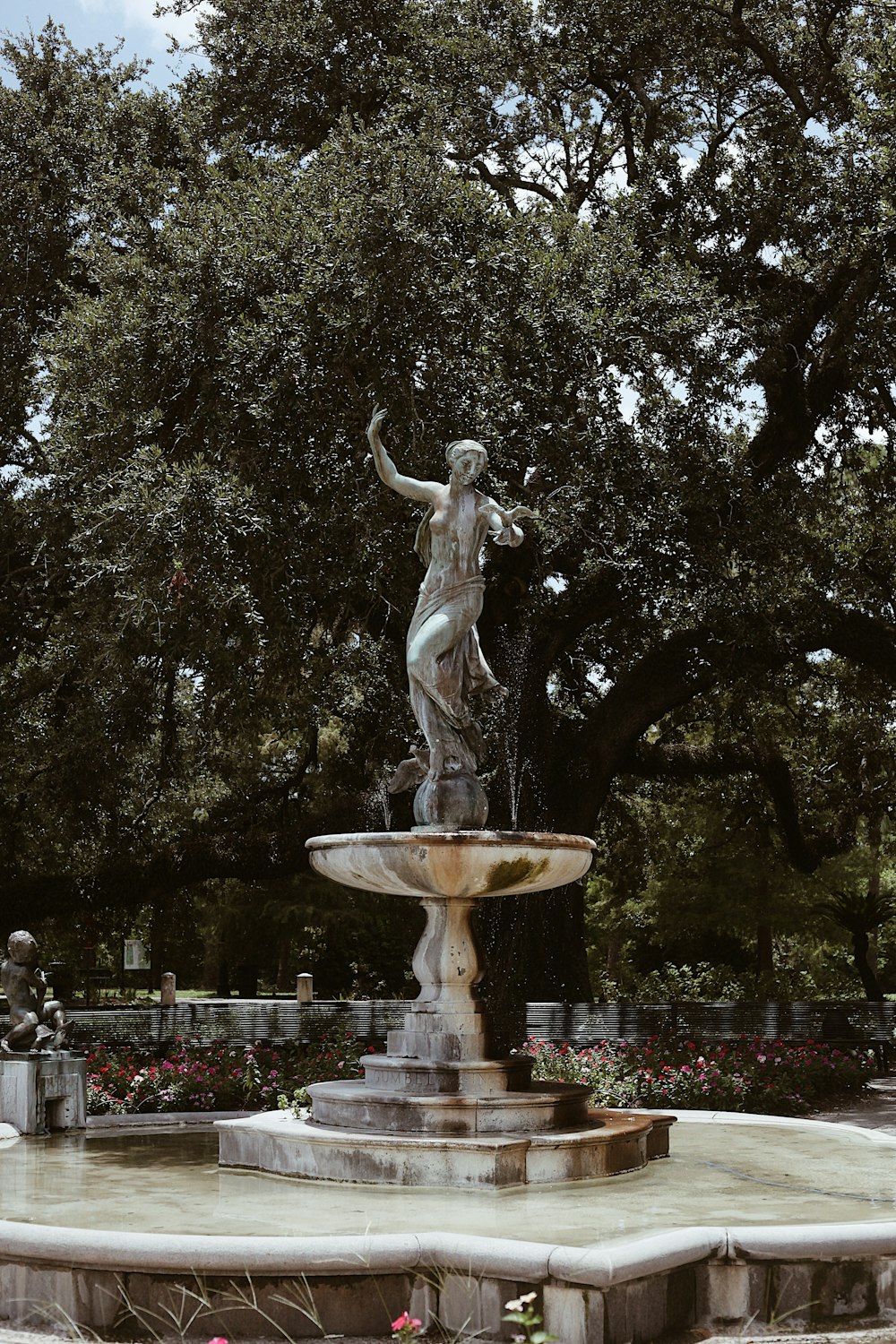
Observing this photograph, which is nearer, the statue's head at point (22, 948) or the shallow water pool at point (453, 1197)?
the shallow water pool at point (453, 1197)

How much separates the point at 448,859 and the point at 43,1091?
157 inches

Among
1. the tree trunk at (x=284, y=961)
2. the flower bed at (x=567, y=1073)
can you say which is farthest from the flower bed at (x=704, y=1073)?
the tree trunk at (x=284, y=961)

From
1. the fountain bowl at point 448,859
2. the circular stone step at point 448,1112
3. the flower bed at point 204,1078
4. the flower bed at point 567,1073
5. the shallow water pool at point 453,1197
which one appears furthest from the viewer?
the flower bed at point 567,1073

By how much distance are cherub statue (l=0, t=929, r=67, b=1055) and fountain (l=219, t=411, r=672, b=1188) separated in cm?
222

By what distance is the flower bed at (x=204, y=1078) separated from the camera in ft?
41.9

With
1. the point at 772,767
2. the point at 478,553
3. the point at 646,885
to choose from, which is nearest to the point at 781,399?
the point at 772,767

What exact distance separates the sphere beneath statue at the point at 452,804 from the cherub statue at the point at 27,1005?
3164 millimetres

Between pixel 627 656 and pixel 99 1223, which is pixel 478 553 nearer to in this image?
pixel 99 1223

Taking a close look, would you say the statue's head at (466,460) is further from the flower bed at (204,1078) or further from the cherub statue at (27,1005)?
the flower bed at (204,1078)

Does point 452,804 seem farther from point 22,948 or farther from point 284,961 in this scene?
point 284,961

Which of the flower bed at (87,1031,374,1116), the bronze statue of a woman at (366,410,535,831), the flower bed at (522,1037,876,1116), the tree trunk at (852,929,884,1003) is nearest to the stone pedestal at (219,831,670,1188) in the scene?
the bronze statue of a woman at (366,410,535,831)

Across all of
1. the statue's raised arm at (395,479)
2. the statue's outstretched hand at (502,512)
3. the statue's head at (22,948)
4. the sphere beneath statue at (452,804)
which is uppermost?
the statue's raised arm at (395,479)

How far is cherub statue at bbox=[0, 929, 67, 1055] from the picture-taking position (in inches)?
417

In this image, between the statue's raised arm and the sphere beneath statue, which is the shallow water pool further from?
the statue's raised arm
